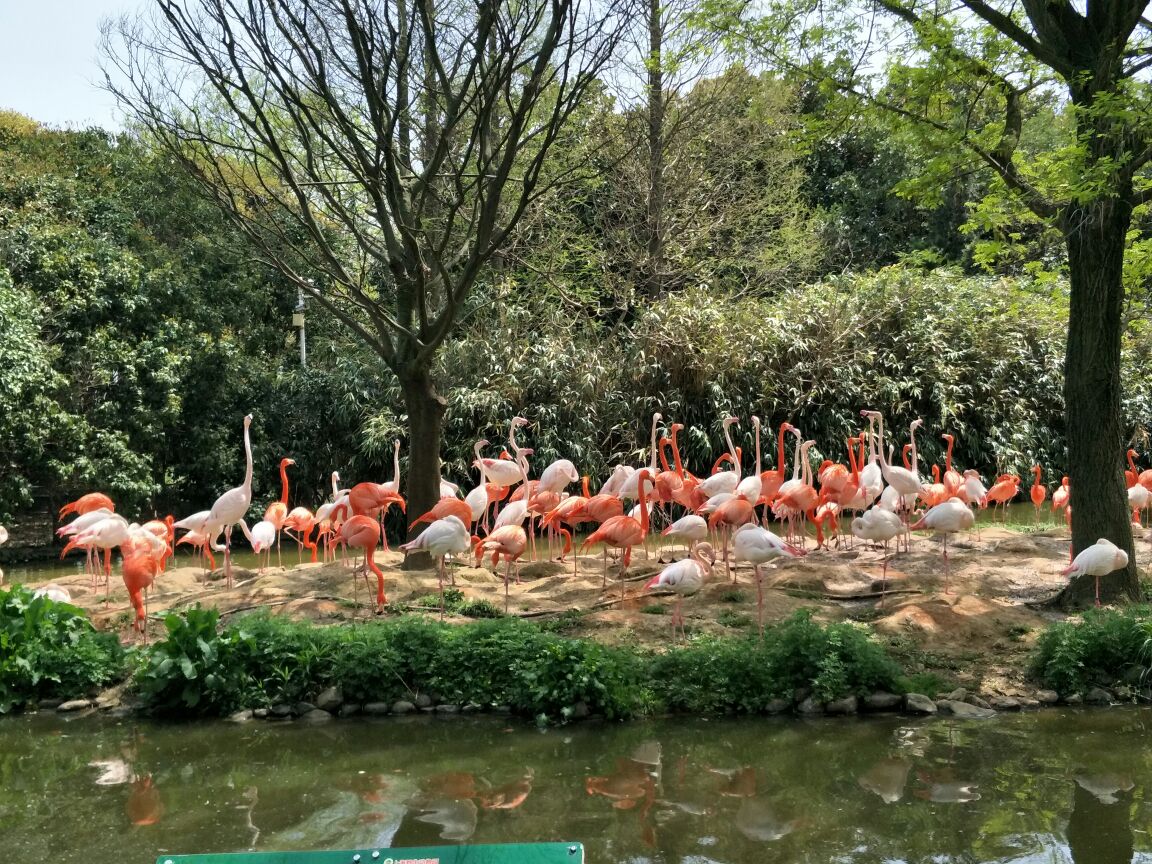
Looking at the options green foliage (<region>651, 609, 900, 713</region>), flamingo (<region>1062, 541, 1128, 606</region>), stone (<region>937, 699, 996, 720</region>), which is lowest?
stone (<region>937, 699, 996, 720</region>)

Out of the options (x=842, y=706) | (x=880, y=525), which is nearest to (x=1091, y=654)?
(x=842, y=706)

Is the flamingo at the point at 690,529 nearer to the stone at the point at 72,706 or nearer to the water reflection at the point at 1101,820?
the water reflection at the point at 1101,820

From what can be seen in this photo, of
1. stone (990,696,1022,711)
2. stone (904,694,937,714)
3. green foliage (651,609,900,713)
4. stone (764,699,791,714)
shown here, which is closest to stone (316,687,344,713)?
green foliage (651,609,900,713)

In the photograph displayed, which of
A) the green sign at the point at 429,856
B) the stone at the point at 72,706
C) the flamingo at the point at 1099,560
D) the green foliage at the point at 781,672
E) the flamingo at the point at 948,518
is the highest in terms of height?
the flamingo at the point at 948,518

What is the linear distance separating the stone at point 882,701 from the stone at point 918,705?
50mm

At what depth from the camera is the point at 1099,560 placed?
769 cm

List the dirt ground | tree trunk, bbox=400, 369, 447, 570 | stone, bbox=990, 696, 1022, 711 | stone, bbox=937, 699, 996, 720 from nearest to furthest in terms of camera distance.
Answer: stone, bbox=937, 699, 996, 720 < stone, bbox=990, 696, 1022, 711 < the dirt ground < tree trunk, bbox=400, 369, 447, 570

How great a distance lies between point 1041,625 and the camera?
7871 millimetres

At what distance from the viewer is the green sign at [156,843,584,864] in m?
2.41

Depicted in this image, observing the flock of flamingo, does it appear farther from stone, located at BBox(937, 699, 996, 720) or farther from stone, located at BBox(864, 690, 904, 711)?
stone, located at BBox(937, 699, 996, 720)

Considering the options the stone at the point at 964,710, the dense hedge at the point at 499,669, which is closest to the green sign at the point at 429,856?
the dense hedge at the point at 499,669

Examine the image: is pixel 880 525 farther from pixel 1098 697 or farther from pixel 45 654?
pixel 45 654

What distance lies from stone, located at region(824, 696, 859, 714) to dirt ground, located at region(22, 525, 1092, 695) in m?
0.80

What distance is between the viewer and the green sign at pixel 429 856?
2.41 m
